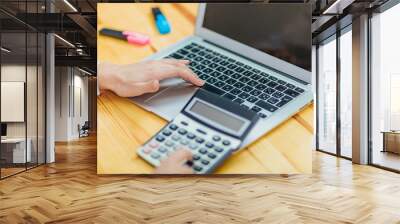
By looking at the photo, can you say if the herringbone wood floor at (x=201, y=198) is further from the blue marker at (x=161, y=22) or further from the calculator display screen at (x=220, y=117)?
the blue marker at (x=161, y=22)

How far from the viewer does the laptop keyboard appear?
577 cm

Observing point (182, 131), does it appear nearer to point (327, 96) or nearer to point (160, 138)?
point (160, 138)

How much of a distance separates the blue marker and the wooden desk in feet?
0.23

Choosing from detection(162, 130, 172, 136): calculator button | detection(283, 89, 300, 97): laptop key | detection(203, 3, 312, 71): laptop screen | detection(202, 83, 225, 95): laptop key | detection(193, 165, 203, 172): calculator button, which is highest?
detection(203, 3, 312, 71): laptop screen

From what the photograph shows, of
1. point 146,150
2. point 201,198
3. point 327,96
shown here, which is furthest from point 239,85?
point 327,96

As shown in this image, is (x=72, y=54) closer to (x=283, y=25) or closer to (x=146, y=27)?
(x=146, y=27)

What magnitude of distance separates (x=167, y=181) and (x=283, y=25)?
9.77 ft

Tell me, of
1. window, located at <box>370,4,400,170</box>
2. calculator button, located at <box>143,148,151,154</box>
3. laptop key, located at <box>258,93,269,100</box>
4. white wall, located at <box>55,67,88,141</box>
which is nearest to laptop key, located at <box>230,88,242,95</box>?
laptop key, located at <box>258,93,269,100</box>

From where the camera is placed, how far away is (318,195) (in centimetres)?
477

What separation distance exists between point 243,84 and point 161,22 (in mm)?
1579

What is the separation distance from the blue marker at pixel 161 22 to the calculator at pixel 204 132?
109 cm

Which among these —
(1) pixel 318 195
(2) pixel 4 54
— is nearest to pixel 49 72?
(2) pixel 4 54

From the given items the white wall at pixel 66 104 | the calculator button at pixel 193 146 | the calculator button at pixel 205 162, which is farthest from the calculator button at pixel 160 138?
the white wall at pixel 66 104

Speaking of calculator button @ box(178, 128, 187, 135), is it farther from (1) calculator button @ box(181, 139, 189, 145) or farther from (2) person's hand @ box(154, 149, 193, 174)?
(2) person's hand @ box(154, 149, 193, 174)
